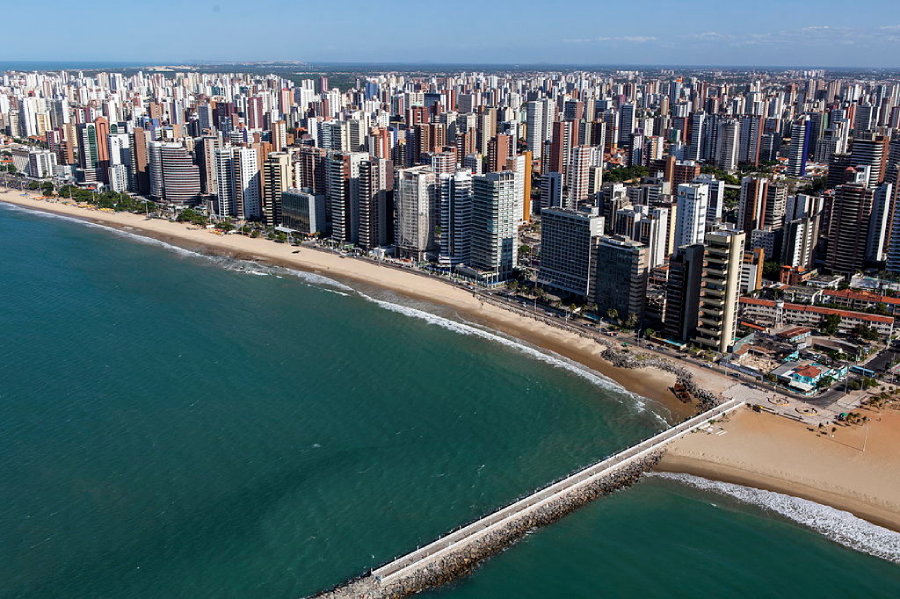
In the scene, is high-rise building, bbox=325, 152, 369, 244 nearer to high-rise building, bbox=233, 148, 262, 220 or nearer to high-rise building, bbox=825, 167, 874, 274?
high-rise building, bbox=233, 148, 262, 220

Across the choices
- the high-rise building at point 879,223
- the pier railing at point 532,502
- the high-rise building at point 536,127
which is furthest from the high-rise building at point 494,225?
the high-rise building at point 536,127

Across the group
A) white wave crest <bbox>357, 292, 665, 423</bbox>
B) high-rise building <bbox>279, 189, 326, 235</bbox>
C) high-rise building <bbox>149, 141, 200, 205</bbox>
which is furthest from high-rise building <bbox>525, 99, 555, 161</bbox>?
white wave crest <bbox>357, 292, 665, 423</bbox>

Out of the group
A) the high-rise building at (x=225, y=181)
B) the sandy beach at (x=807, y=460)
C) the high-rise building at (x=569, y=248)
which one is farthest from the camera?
the high-rise building at (x=225, y=181)

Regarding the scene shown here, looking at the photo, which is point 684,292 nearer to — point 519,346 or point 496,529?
point 519,346

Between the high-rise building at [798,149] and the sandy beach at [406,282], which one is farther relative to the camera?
the high-rise building at [798,149]

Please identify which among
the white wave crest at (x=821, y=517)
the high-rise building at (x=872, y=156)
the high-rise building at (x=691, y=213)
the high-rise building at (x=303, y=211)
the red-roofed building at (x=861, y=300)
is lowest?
the white wave crest at (x=821, y=517)

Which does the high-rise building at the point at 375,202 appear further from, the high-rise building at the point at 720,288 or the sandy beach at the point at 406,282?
the high-rise building at the point at 720,288

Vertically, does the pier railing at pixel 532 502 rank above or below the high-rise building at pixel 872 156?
below

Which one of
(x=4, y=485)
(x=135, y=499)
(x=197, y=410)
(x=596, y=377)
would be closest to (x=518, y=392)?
(x=596, y=377)
